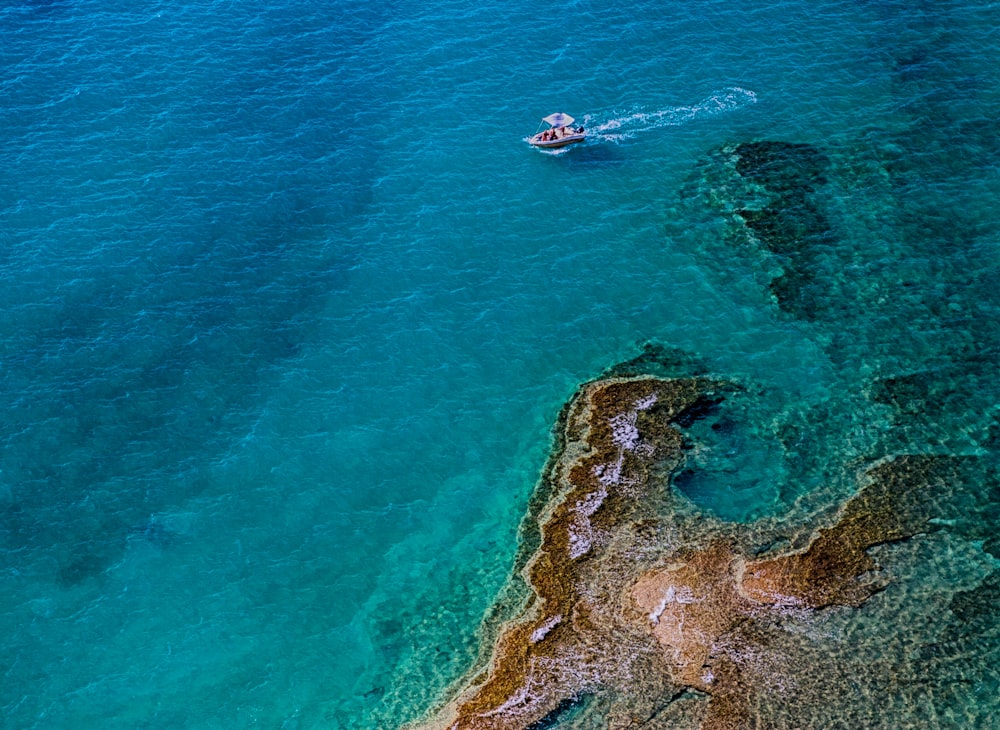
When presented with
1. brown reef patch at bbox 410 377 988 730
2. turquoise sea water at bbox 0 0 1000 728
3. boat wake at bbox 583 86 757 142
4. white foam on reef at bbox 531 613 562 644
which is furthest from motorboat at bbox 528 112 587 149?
white foam on reef at bbox 531 613 562 644

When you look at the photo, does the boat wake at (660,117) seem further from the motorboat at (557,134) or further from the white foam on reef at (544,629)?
the white foam on reef at (544,629)

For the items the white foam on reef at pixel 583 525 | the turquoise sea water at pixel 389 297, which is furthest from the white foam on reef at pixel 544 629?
the turquoise sea water at pixel 389 297

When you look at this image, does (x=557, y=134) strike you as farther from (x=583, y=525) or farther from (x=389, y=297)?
(x=583, y=525)

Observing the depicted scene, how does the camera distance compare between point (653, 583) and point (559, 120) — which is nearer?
point (653, 583)

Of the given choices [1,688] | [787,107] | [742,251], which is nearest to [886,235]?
[742,251]

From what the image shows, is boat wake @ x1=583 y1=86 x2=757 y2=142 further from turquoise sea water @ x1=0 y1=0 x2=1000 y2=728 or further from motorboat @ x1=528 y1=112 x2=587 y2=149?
motorboat @ x1=528 y1=112 x2=587 y2=149

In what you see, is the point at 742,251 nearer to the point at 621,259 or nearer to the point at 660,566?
the point at 621,259

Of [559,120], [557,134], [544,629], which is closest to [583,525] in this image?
[544,629]
